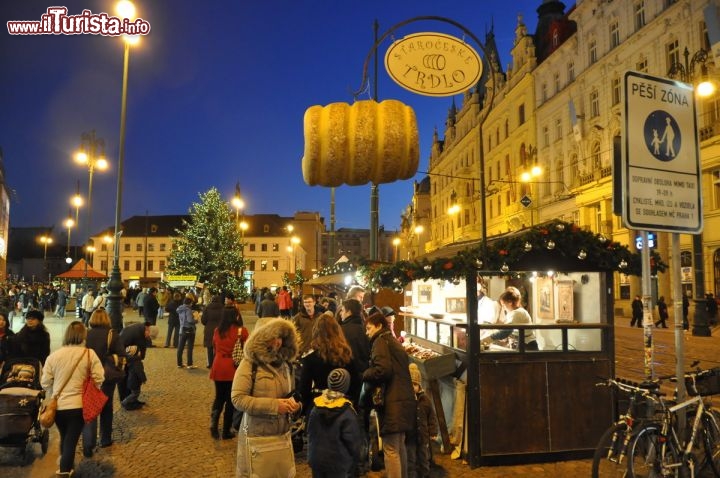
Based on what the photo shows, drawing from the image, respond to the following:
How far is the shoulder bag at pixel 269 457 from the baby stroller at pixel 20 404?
3940 mm

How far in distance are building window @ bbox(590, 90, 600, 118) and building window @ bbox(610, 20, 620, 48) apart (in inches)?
119

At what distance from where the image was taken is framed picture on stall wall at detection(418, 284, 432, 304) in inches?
426

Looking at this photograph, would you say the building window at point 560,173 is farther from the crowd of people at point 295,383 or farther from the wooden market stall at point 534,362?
the wooden market stall at point 534,362

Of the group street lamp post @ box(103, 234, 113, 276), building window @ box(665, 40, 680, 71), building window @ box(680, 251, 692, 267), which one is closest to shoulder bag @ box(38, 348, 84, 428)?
building window @ box(680, 251, 692, 267)

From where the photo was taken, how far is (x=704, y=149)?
86.5ft

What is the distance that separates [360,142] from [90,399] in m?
4.32

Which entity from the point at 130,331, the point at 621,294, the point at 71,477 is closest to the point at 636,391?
the point at 71,477

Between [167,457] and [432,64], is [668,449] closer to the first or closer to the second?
[432,64]

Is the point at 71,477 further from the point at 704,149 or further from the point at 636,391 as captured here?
the point at 704,149

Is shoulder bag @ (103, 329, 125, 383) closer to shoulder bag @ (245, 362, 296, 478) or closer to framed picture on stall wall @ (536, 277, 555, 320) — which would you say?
shoulder bag @ (245, 362, 296, 478)

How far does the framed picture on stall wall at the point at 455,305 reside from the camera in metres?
8.47

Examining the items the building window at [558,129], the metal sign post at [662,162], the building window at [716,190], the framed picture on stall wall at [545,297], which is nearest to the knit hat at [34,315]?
the framed picture on stall wall at [545,297]

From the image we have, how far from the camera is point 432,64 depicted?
5195 mm

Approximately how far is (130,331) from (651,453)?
24.8 ft
